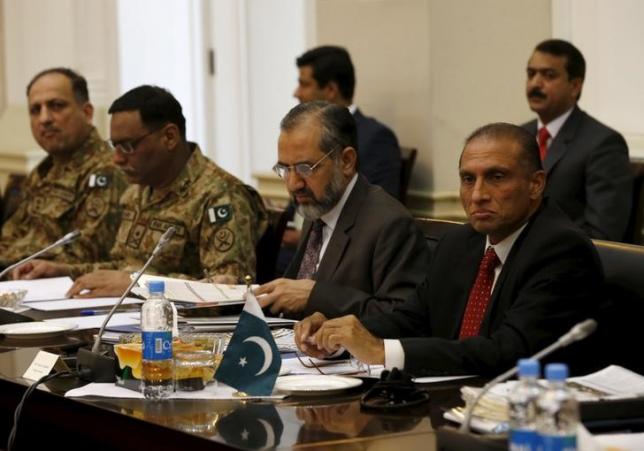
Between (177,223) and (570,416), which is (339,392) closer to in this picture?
(570,416)

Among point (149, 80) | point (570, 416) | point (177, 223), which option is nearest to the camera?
point (570, 416)

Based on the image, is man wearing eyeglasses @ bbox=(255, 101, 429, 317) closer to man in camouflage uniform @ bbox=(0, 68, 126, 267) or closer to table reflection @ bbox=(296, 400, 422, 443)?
table reflection @ bbox=(296, 400, 422, 443)

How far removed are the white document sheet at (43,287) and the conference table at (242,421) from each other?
1273 millimetres

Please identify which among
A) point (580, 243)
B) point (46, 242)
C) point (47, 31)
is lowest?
point (46, 242)

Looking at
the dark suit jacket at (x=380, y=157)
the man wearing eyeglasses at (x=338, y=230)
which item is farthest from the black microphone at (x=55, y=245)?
the dark suit jacket at (x=380, y=157)

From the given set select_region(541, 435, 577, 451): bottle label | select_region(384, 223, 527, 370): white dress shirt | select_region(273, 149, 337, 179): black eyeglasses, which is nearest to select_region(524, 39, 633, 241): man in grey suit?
select_region(273, 149, 337, 179): black eyeglasses

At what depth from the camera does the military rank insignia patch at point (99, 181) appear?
582 centimetres

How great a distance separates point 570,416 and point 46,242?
436cm

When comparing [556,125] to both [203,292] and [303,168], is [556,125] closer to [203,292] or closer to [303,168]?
[303,168]

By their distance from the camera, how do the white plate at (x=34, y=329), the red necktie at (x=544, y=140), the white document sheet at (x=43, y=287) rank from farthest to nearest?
1. the red necktie at (x=544, y=140)
2. the white document sheet at (x=43, y=287)
3. the white plate at (x=34, y=329)

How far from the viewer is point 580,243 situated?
10.5ft

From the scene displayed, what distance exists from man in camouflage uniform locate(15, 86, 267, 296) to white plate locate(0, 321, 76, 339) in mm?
827

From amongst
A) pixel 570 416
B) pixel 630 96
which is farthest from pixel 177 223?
pixel 570 416

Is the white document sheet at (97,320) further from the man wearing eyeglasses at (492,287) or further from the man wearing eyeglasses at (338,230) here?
the man wearing eyeglasses at (492,287)
